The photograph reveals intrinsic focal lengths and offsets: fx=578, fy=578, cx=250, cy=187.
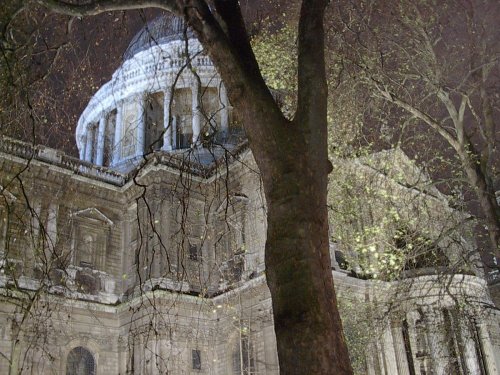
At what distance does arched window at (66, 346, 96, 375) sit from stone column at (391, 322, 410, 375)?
1220 cm

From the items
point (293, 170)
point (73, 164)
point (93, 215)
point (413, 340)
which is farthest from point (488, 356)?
point (293, 170)

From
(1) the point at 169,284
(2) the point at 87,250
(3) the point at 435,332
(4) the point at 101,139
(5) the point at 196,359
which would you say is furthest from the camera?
(4) the point at 101,139

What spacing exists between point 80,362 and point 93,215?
6.27m

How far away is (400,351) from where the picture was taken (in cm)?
2345

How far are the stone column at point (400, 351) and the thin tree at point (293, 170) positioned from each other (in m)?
19.4

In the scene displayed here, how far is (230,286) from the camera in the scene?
22.8m

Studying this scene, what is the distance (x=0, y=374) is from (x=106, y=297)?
17.7 feet

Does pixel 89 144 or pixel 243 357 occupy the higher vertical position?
pixel 89 144

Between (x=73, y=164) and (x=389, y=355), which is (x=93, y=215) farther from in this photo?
(x=389, y=355)

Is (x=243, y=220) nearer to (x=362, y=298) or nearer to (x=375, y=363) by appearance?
(x=362, y=298)

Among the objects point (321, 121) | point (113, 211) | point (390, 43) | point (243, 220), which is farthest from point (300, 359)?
point (113, 211)

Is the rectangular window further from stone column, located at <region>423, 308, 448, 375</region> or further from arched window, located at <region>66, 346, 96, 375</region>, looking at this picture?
stone column, located at <region>423, 308, 448, 375</region>

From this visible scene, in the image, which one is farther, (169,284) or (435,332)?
(169,284)

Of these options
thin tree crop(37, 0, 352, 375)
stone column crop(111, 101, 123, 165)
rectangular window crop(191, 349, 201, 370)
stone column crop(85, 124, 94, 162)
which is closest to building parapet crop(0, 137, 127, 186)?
stone column crop(111, 101, 123, 165)
